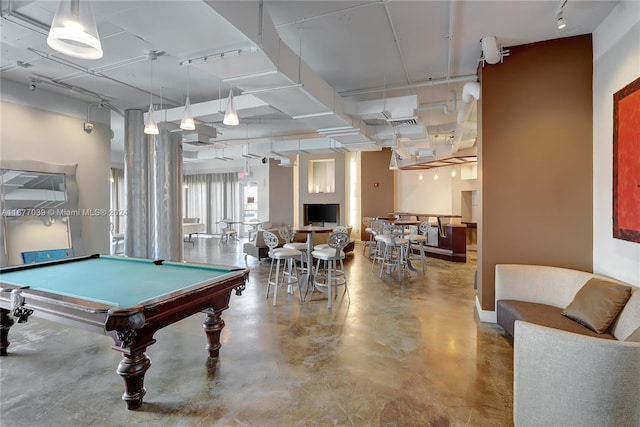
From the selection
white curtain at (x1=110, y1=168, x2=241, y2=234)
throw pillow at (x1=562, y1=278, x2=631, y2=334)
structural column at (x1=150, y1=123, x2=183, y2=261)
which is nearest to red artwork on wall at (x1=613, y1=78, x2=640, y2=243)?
throw pillow at (x1=562, y1=278, x2=631, y2=334)

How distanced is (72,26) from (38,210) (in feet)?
14.0

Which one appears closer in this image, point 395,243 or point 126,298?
point 126,298

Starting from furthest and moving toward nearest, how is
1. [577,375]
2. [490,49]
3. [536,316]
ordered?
[490,49], [536,316], [577,375]

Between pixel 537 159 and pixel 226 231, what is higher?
pixel 537 159

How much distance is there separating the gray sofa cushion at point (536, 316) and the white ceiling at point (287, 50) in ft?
8.80

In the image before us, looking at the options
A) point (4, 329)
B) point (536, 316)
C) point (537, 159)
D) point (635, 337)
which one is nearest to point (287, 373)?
point (536, 316)

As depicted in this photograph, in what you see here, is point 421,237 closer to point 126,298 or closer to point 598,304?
point 598,304

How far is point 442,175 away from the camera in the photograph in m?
10.7

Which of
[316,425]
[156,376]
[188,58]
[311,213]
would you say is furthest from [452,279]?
[311,213]

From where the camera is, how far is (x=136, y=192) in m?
5.46

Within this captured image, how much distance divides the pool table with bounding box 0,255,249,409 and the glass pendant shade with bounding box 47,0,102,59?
1.56 metres

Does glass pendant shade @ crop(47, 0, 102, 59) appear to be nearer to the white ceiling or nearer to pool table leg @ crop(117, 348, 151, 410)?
the white ceiling

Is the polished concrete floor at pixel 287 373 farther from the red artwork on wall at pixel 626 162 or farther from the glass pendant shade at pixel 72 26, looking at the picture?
the glass pendant shade at pixel 72 26

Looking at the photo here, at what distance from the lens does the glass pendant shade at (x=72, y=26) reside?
1.69 metres
